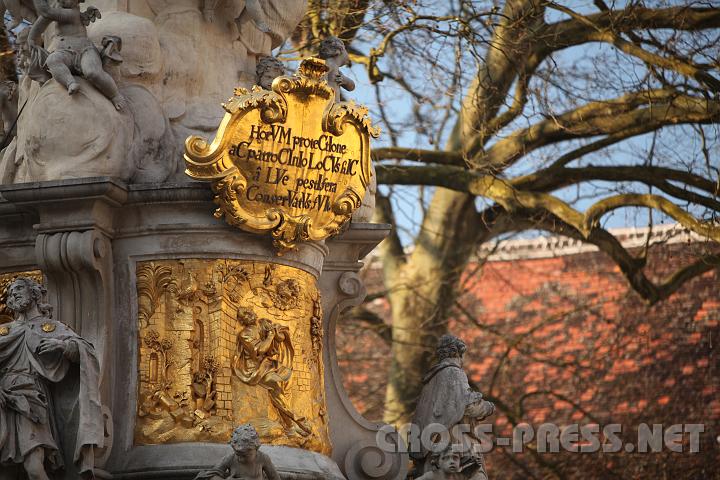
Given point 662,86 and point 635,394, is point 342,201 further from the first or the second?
point 635,394

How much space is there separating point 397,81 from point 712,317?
766 cm

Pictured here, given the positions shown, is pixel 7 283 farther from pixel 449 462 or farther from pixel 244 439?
pixel 449 462

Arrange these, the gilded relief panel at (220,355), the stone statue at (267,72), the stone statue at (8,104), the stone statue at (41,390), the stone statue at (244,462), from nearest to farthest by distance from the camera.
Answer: the stone statue at (41,390)
the stone statue at (244,462)
the gilded relief panel at (220,355)
the stone statue at (267,72)
the stone statue at (8,104)

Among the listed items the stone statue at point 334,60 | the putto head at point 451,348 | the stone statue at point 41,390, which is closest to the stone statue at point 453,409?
the putto head at point 451,348

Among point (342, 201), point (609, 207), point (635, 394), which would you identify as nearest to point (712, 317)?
Result: point (635, 394)

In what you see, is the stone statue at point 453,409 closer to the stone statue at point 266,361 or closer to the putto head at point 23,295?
the stone statue at point 266,361

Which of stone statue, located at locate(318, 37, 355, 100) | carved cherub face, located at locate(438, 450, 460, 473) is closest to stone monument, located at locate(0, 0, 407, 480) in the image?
stone statue, located at locate(318, 37, 355, 100)

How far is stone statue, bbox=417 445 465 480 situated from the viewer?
36.2 ft

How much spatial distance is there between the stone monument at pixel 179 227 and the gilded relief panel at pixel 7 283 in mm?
10

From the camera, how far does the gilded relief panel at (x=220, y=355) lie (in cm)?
1085

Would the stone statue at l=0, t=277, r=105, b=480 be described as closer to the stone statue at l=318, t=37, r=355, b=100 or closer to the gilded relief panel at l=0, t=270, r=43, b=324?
the gilded relief panel at l=0, t=270, r=43, b=324

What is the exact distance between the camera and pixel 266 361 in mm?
11141

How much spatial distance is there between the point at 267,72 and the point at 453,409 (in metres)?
2.54

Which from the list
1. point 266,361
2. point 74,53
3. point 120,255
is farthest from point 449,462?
point 74,53
